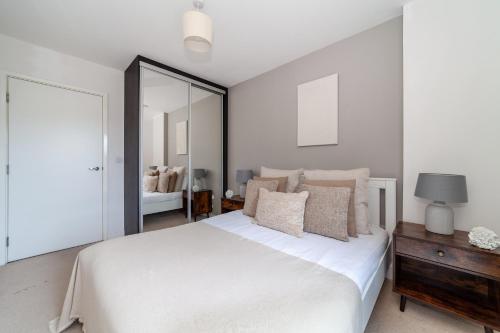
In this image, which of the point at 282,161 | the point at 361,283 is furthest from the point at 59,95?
the point at 361,283

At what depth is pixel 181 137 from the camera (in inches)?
126

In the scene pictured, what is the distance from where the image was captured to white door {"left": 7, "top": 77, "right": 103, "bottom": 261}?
2.37 m

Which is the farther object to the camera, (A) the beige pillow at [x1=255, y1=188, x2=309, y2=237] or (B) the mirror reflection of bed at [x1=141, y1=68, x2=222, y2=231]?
(B) the mirror reflection of bed at [x1=141, y1=68, x2=222, y2=231]

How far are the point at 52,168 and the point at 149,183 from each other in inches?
46.5

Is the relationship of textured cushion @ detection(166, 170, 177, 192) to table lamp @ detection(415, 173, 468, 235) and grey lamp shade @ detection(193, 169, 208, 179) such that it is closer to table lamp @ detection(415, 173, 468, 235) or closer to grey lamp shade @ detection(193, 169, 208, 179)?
grey lamp shade @ detection(193, 169, 208, 179)

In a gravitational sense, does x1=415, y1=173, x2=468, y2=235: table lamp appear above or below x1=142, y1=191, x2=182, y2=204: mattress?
above

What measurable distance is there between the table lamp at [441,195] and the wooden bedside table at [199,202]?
2.83m

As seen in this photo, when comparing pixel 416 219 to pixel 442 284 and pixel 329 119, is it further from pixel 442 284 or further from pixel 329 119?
pixel 329 119

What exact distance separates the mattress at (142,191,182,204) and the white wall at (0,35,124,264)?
0.67m

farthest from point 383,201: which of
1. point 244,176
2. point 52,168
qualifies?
point 52,168

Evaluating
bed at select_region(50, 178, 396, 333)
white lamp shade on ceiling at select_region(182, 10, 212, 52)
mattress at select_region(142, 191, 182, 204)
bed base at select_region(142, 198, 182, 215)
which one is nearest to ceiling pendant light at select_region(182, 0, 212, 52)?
white lamp shade on ceiling at select_region(182, 10, 212, 52)

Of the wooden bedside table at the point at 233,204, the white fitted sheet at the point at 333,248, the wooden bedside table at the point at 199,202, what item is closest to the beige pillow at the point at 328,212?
the white fitted sheet at the point at 333,248

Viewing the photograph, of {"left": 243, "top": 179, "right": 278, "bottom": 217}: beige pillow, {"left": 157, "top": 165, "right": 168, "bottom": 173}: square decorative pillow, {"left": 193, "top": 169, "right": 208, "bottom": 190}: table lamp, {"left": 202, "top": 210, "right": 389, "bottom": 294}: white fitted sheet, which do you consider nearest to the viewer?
{"left": 202, "top": 210, "right": 389, "bottom": 294}: white fitted sheet

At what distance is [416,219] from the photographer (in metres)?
1.74
